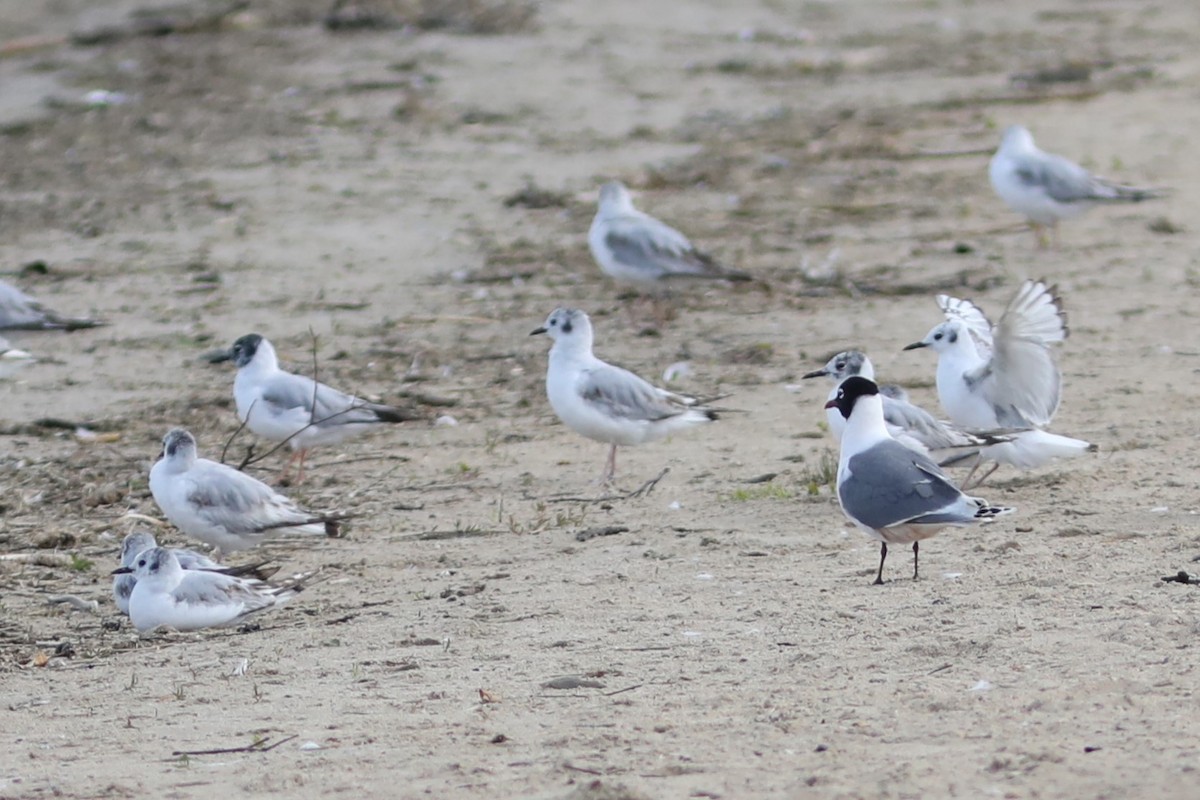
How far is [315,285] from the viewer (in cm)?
1325

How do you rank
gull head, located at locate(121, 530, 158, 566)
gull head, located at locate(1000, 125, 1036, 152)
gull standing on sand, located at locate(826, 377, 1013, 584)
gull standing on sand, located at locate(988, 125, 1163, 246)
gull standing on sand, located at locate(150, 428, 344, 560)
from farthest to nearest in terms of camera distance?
gull head, located at locate(1000, 125, 1036, 152)
gull standing on sand, located at locate(988, 125, 1163, 246)
gull standing on sand, located at locate(150, 428, 344, 560)
gull head, located at locate(121, 530, 158, 566)
gull standing on sand, located at locate(826, 377, 1013, 584)

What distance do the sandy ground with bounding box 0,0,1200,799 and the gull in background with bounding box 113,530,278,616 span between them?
0.63 ft

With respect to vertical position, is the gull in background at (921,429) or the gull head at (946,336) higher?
the gull head at (946,336)

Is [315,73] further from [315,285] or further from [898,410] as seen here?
[898,410]

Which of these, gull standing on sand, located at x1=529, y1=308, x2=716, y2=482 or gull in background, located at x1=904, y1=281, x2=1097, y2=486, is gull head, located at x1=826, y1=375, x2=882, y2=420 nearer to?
gull in background, located at x1=904, y1=281, x2=1097, y2=486

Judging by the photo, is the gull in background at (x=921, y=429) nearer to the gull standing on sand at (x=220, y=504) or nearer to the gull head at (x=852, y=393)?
the gull head at (x=852, y=393)

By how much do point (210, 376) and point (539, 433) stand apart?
7.45 ft

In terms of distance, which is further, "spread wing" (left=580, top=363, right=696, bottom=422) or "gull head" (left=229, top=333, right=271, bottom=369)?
"gull head" (left=229, top=333, right=271, bottom=369)

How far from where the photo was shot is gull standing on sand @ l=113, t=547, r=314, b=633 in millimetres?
7355

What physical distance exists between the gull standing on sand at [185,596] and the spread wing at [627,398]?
2522 millimetres

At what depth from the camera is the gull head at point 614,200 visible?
13172mm

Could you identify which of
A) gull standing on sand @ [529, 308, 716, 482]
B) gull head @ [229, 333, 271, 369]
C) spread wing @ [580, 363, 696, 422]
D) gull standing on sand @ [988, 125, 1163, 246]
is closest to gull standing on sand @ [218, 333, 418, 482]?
gull head @ [229, 333, 271, 369]

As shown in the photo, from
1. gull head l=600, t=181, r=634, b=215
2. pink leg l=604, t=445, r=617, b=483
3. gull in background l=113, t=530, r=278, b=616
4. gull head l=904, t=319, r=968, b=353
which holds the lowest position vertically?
pink leg l=604, t=445, r=617, b=483

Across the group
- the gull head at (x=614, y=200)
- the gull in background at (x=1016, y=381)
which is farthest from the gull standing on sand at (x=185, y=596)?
the gull head at (x=614, y=200)
